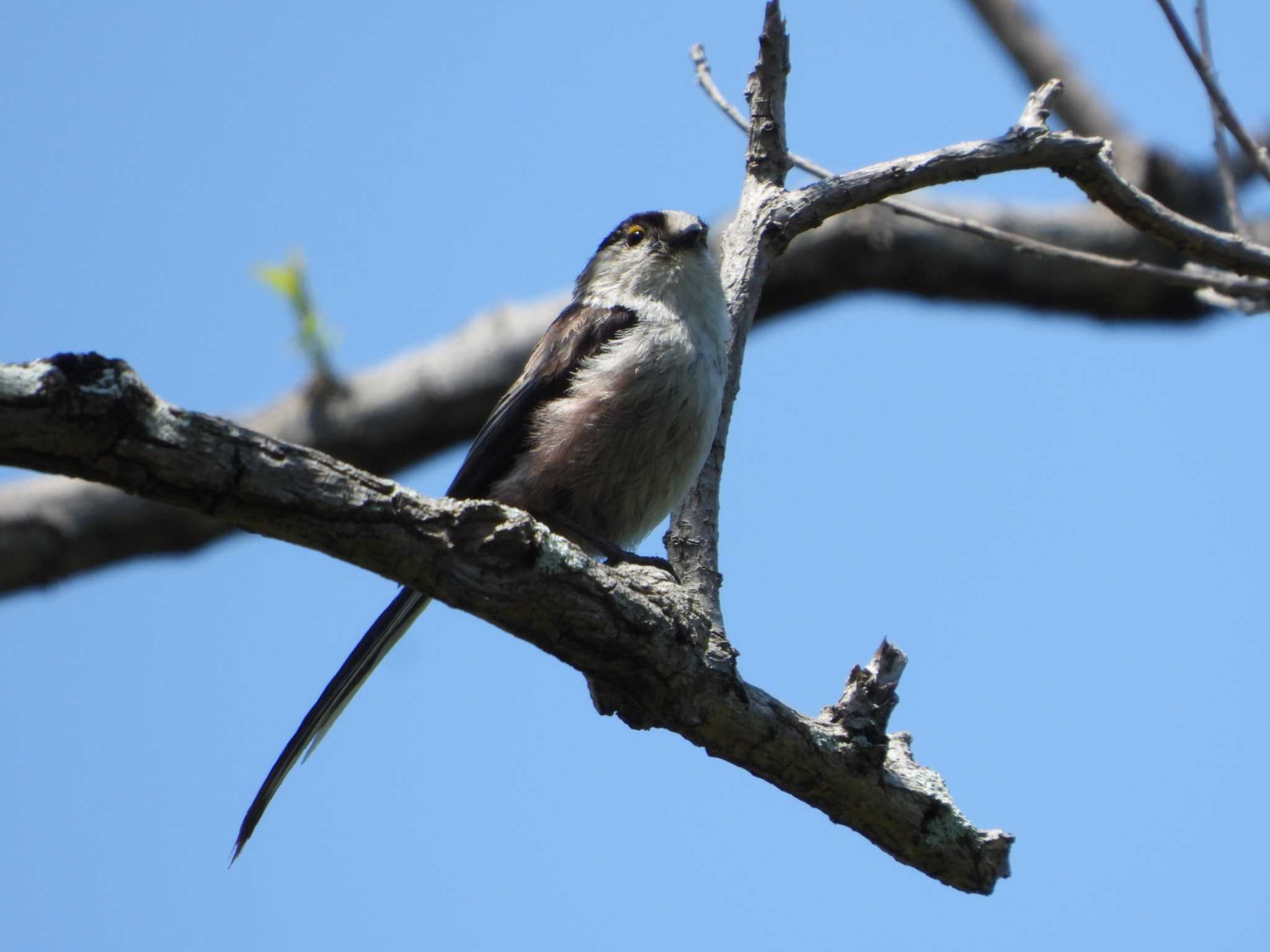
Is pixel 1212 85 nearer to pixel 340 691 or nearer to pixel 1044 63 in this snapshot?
pixel 340 691

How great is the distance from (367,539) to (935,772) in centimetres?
195

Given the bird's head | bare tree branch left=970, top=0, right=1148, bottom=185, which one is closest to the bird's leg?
the bird's head

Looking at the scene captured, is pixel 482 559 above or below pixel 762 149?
below

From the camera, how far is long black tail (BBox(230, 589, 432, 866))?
4.05 metres

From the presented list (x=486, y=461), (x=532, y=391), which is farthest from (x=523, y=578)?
(x=532, y=391)

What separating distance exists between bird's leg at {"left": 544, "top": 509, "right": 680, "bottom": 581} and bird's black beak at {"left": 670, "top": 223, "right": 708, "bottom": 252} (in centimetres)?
147

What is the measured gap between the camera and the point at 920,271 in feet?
33.2

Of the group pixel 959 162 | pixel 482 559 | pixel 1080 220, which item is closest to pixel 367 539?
pixel 482 559

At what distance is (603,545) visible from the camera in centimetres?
466

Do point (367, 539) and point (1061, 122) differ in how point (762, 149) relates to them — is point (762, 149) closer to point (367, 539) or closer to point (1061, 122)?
point (367, 539)

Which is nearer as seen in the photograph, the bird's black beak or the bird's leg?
the bird's leg

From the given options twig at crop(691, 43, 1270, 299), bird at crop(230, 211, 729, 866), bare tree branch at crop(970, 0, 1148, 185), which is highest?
bare tree branch at crop(970, 0, 1148, 185)

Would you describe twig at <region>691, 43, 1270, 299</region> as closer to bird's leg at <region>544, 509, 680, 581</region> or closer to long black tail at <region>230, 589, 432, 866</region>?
bird's leg at <region>544, 509, 680, 581</region>

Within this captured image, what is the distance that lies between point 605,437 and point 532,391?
515mm
